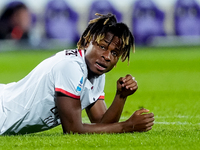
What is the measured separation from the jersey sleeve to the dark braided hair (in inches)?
14.5

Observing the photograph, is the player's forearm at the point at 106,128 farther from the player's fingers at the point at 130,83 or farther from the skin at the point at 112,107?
the player's fingers at the point at 130,83

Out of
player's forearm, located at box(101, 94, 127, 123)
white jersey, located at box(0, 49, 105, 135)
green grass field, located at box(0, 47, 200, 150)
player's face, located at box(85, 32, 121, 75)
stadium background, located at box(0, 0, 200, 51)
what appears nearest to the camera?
green grass field, located at box(0, 47, 200, 150)

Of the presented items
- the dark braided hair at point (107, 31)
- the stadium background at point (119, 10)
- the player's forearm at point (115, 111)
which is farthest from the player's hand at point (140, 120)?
the stadium background at point (119, 10)

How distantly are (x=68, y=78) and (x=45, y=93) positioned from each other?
32cm

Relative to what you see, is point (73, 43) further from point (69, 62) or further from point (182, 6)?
point (69, 62)

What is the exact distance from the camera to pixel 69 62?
4.62 m

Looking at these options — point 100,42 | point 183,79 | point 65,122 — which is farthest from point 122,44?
point 183,79

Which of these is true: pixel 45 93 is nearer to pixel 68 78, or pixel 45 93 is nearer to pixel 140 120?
pixel 68 78

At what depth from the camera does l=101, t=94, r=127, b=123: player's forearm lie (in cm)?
501

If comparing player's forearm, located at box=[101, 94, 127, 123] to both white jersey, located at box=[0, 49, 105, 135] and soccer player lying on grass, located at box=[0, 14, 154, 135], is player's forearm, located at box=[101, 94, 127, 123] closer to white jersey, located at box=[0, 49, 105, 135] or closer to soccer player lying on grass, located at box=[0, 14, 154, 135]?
soccer player lying on grass, located at box=[0, 14, 154, 135]

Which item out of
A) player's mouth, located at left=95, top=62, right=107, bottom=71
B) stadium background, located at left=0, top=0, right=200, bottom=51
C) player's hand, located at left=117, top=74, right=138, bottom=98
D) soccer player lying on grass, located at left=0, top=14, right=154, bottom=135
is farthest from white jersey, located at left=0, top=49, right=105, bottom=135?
stadium background, located at left=0, top=0, right=200, bottom=51

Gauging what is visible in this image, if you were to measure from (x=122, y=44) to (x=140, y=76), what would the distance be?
9.13m

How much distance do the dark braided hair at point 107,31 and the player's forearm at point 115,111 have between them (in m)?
0.43

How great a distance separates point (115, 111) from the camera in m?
5.04
